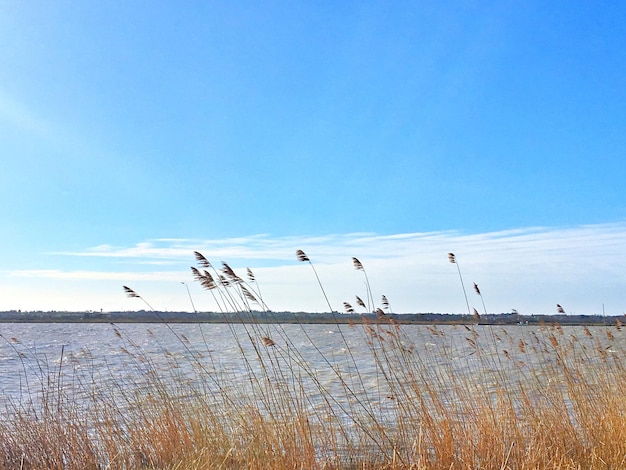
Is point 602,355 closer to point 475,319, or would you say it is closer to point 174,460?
point 475,319

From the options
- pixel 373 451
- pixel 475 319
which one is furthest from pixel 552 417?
pixel 373 451

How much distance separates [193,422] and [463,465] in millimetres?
2557

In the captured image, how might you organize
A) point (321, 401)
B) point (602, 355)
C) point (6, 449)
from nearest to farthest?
point (6, 449)
point (602, 355)
point (321, 401)

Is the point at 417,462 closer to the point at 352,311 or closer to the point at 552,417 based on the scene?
the point at 352,311

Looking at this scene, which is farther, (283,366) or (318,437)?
(283,366)

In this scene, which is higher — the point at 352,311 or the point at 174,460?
the point at 352,311

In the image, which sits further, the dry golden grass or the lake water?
the lake water

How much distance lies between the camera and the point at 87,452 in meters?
5.58

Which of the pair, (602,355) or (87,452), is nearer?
(87,452)

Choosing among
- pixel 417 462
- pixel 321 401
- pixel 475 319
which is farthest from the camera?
pixel 321 401

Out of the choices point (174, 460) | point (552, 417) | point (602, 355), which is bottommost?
point (174, 460)

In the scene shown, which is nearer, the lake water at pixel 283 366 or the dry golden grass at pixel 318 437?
the dry golden grass at pixel 318 437

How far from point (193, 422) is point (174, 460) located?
1.56 ft

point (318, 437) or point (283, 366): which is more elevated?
point (283, 366)
